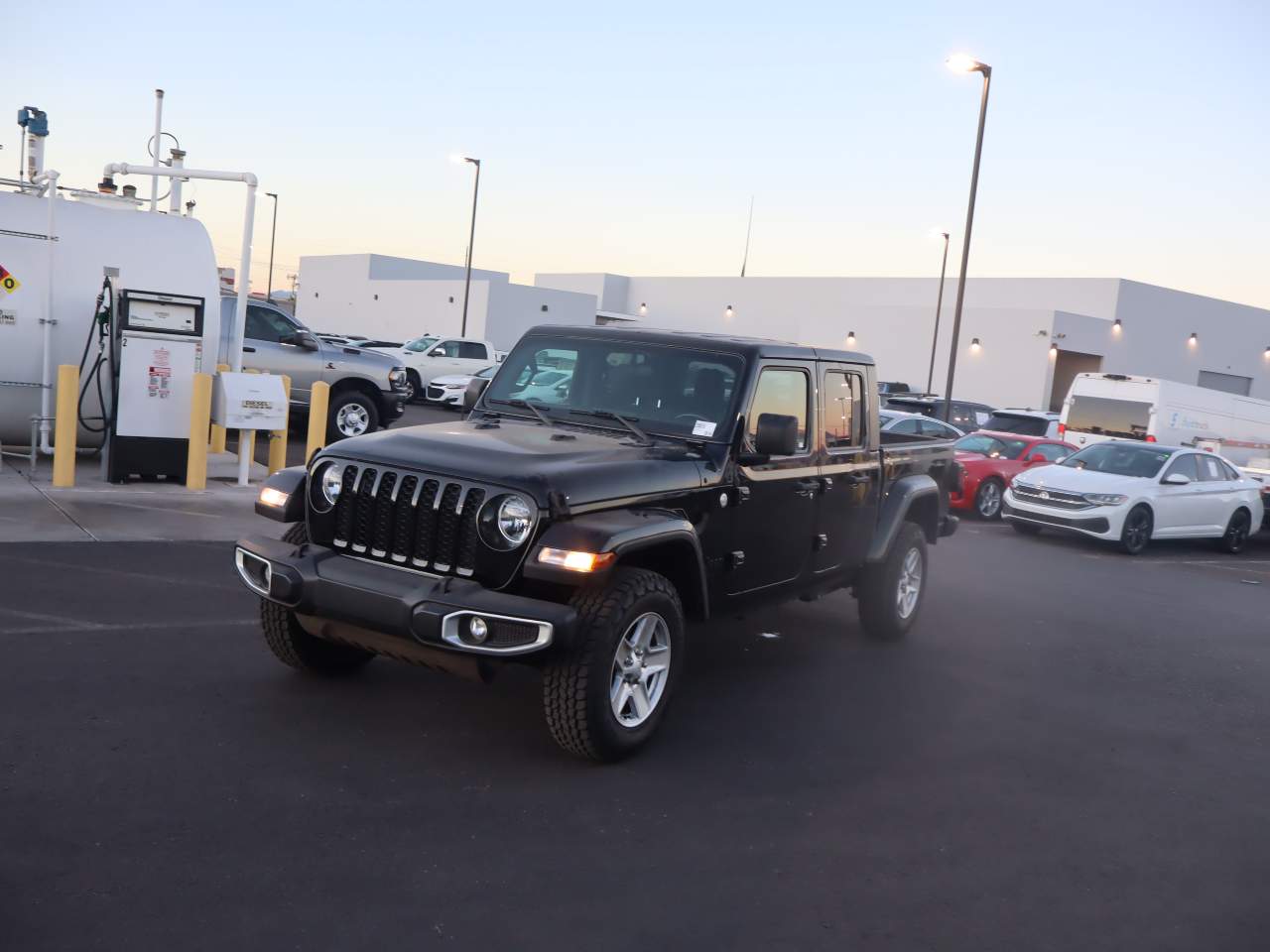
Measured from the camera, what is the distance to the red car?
17.2m

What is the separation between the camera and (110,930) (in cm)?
348

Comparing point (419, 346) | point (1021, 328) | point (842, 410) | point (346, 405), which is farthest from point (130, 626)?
point (1021, 328)

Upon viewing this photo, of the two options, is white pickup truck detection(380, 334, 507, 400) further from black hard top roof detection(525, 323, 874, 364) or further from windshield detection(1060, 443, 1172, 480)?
black hard top roof detection(525, 323, 874, 364)

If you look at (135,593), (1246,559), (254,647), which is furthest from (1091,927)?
(1246,559)

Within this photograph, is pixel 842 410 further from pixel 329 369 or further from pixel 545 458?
pixel 329 369

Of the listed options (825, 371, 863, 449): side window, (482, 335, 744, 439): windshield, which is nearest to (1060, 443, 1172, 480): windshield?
(825, 371, 863, 449): side window

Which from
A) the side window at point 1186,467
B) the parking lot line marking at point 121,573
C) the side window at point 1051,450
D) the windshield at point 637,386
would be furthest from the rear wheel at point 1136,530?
the parking lot line marking at point 121,573

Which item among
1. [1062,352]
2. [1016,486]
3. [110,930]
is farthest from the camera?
[1062,352]

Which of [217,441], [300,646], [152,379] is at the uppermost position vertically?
[152,379]

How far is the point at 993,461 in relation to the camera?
17.5 m

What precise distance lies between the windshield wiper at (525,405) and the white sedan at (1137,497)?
10603mm

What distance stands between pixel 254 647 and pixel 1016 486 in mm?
11752

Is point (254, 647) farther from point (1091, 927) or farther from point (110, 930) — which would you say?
point (1091, 927)

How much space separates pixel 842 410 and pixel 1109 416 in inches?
681
